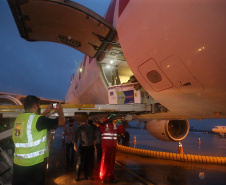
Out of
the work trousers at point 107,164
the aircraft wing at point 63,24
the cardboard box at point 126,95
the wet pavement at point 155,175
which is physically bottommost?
the wet pavement at point 155,175

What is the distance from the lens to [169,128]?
7.88 metres

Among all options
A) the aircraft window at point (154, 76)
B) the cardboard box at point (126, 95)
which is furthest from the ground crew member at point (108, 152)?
the aircraft window at point (154, 76)

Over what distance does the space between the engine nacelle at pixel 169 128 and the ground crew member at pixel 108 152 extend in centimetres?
269

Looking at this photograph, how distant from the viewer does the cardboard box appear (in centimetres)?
523

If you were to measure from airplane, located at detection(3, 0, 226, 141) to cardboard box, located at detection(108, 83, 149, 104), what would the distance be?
0.31 meters

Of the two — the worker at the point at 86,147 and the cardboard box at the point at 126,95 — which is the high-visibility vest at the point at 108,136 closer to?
the worker at the point at 86,147

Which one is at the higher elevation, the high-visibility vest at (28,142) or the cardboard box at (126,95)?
the cardboard box at (126,95)

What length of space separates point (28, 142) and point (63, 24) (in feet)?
12.9

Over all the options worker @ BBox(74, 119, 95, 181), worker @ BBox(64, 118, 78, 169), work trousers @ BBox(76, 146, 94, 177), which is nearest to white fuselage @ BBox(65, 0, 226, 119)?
worker @ BBox(74, 119, 95, 181)

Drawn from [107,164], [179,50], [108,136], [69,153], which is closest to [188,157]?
[107,164]

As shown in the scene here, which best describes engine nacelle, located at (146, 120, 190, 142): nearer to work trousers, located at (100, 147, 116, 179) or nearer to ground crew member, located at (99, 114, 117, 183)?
ground crew member, located at (99, 114, 117, 183)

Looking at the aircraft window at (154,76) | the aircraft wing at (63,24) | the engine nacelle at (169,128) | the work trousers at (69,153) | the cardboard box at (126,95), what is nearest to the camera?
the aircraft window at (154,76)

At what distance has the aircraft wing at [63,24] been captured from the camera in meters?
4.49

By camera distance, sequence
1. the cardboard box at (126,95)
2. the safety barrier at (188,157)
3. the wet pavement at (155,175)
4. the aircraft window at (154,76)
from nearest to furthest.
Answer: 1. the aircraft window at (154,76)
2. the wet pavement at (155,175)
3. the cardboard box at (126,95)
4. the safety barrier at (188,157)
